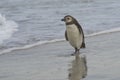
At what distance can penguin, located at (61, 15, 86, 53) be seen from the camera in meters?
10.1

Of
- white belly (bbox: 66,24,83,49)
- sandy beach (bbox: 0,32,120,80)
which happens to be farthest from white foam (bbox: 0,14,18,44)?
white belly (bbox: 66,24,83,49)

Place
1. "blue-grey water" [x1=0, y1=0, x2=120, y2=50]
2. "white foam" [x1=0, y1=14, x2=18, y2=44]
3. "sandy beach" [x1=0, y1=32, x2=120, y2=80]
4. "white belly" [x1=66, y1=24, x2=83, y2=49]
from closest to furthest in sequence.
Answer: "sandy beach" [x1=0, y1=32, x2=120, y2=80]
"white belly" [x1=66, y1=24, x2=83, y2=49]
"blue-grey water" [x1=0, y1=0, x2=120, y2=50]
"white foam" [x1=0, y1=14, x2=18, y2=44]

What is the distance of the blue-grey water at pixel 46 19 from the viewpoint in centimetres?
1237

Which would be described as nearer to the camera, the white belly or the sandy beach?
the sandy beach

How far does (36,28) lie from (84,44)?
3.60 meters

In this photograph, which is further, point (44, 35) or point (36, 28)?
point (36, 28)

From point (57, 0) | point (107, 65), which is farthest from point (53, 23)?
point (57, 0)

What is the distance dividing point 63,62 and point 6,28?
5.63m

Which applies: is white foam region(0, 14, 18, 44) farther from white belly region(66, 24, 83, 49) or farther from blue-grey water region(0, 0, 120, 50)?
white belly region(66, 24, 83, 49)

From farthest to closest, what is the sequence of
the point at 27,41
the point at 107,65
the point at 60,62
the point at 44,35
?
1. the point at 44,35
2. the point at 27,41
3. the point at 60,62
4. the point at 107,65

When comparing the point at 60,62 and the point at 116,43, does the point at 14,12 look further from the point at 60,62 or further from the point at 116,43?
the point at 60,62

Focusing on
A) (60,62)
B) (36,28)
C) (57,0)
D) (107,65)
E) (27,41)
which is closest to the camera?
(107,65)

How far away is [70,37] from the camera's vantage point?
10.3 meters

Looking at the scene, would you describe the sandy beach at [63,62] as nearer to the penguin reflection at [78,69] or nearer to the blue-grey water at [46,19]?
the penguin reflection at [78,69]
